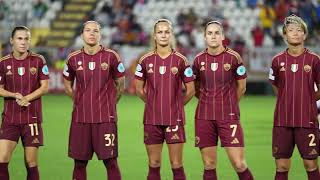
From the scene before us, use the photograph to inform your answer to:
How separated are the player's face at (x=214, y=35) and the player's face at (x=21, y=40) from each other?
1.90 meters

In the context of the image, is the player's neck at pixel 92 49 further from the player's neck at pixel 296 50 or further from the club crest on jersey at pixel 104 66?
the player's neck at pixel 296 50

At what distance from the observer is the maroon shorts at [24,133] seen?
8.16 meters

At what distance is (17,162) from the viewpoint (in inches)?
430

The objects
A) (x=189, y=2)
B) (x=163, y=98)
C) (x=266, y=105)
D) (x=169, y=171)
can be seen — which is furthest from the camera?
(x=189, y=2)

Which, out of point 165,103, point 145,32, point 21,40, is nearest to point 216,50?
point 165,103

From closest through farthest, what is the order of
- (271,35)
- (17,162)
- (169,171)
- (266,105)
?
(169,171), (17,162), (266,105), (271,35)

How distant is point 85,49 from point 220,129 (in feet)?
5.26

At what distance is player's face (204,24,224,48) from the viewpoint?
25.7 ft

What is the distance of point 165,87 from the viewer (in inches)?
311

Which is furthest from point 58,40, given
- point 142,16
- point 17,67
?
point 17,67

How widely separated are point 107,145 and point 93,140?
17 cm

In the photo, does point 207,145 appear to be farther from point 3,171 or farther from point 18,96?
point 3,171

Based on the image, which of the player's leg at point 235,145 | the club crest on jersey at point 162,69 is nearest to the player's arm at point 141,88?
the club crest on jersey at point 162,69

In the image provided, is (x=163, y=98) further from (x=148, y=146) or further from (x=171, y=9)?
(x=171, y=9)
